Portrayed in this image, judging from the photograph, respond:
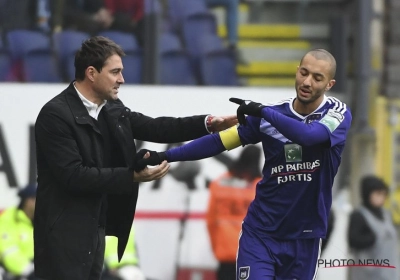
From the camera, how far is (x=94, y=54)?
5645 mm

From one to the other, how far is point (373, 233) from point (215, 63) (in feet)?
6.95

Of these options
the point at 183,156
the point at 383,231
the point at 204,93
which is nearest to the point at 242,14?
the point at 204,93

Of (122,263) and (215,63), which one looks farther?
(215,63)

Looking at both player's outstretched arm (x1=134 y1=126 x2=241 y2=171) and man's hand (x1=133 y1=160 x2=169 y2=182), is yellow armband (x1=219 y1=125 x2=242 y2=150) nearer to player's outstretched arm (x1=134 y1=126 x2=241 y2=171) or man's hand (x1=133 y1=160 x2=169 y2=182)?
player's outstretched arm (x1=134 y1=126 x2=241 y2=171)

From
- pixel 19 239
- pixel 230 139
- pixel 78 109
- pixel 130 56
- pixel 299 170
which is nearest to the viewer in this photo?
pixel 78 109

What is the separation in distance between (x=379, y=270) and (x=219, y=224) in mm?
1766

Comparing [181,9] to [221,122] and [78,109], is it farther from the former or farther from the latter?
[78,109]

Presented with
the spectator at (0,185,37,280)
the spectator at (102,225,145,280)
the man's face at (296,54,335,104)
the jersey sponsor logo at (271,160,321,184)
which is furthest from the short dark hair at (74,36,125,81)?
the spectator at (0,185,37,280)

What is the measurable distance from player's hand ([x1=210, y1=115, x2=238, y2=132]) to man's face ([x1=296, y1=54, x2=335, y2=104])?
1.81 feet

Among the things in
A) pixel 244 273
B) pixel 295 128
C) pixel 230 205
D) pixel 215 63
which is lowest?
pixel 230 205

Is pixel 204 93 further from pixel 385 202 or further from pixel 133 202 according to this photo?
pixel 133 202

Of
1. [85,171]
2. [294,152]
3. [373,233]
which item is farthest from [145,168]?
[373,233]

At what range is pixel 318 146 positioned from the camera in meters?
5.71

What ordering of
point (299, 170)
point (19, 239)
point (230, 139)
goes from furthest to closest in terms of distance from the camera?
point (19, 239) → point (230, 139) → point (299, 170)
